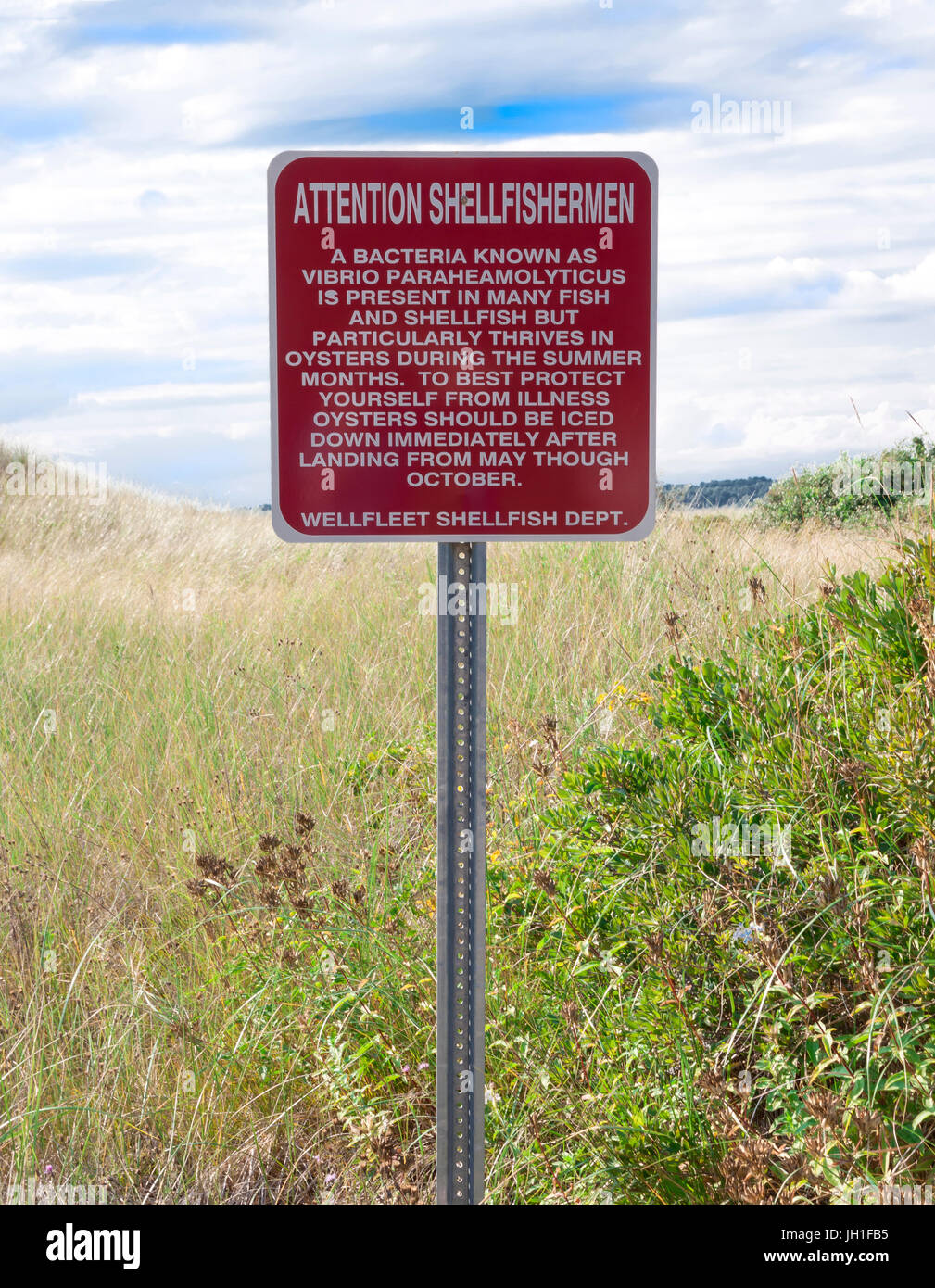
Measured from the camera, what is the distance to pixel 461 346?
2330mm

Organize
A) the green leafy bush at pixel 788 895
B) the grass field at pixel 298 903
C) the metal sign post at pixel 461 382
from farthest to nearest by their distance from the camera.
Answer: the grass field at pixel 298 903, the metal sign post at pixel 461 382, the green leafy bush at pixel 788 895

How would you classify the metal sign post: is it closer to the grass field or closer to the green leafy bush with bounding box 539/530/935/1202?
the grass field

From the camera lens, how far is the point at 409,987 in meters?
2.71

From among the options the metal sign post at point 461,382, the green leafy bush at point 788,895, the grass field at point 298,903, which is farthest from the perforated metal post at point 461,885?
the green leafy bush at point 788,895

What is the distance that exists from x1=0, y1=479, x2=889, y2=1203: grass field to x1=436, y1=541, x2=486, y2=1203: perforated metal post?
20 cm

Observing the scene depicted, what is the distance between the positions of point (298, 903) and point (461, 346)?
155 cm

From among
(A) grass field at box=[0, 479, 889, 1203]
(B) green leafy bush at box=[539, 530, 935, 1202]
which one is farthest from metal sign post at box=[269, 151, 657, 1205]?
(B) green leafy bush at box=[539, 530, 935, 1202]

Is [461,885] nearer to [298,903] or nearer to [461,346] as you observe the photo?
[298,903]

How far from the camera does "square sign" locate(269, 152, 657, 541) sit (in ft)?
7.59

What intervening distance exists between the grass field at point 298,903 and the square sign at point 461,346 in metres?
0.98

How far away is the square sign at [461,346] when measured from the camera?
2.31m

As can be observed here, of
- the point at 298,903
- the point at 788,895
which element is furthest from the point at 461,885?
the point at 788,895

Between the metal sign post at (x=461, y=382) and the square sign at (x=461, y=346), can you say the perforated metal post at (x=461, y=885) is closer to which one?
the metal sign post at (x=461, y=382)

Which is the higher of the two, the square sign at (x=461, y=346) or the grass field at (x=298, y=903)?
the square sign at (x=461, y=346)
